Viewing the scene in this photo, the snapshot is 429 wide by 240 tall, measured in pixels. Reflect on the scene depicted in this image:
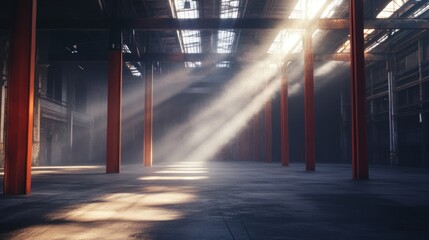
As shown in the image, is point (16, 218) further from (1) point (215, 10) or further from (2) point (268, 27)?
(1) point (215, 10)

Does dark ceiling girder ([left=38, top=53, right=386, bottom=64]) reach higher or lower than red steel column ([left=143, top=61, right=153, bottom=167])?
higher

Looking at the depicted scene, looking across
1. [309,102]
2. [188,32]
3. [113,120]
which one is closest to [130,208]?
[113,120]

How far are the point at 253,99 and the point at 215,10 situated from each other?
13.8 metres

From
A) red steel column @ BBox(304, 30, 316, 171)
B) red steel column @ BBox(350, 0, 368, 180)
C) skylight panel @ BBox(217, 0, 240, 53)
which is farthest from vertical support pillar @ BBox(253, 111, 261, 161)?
red steel column @ BBox(350, 0, 368, 180)

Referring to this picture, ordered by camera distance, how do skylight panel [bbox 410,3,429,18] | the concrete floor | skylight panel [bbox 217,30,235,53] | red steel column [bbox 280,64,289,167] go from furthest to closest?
skylight panel [bbox 217,30,235,53]
red steel column [bbox 280,64,289,167]
skylight panel [bbox 410,3,429,18]
the concrete floor

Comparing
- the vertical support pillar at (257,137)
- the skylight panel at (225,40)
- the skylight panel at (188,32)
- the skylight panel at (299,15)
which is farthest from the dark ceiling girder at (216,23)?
the vertical support pillar at (257,137)

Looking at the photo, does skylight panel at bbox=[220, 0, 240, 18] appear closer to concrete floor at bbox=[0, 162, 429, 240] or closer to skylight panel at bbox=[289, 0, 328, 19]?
skylight panel at bbox=[289, 0, 328, 19]

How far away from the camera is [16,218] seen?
4891mm

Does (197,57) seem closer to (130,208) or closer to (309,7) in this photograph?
(309,7)

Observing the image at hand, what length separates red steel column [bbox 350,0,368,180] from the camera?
10711mm

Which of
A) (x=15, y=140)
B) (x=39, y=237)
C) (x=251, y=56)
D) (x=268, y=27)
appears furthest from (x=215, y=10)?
(x=39, y=237)

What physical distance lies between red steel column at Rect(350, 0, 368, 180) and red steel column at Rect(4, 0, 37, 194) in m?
8.55

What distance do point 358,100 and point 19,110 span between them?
8795 mm

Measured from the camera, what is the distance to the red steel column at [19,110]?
7.45 m
